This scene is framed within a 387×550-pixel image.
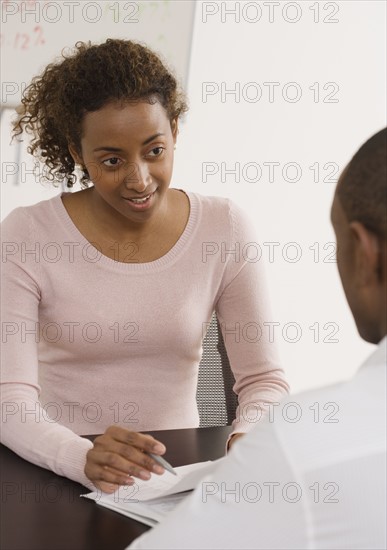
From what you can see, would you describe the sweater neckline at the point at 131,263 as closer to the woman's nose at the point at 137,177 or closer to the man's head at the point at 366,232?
the woman's nose at the point at 137,177

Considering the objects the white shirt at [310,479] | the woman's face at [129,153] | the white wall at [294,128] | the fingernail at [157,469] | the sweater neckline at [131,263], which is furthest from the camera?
the white wall at [294,128]

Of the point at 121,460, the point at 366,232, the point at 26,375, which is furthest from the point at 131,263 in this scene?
the point at 366,232

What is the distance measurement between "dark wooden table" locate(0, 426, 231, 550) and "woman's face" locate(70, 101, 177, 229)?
0.48 metres

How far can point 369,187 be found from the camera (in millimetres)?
845

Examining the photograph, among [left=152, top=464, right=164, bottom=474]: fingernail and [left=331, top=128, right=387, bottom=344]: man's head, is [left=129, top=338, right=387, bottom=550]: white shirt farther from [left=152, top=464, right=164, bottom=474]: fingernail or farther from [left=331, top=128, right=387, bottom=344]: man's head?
[left=152, top=464, right=164, bottom=474]: fingernail

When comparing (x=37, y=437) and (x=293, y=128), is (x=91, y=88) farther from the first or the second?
(x=293, y=128)

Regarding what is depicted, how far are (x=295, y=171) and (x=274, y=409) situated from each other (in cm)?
259

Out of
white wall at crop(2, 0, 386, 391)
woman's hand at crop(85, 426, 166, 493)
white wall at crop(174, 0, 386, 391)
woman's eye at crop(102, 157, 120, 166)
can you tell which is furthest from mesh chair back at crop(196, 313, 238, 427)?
white wall at crop(174, 0, 386, 391)

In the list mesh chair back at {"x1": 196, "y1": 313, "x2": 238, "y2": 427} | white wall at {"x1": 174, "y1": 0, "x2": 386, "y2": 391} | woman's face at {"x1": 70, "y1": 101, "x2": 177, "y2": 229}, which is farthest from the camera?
white wall at {"x1": 174, "y1": 0, "x2": 386, "y2": 391}

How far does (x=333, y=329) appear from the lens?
11.0 ft

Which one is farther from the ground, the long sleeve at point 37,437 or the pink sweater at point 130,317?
the pink sweater at point 130,317

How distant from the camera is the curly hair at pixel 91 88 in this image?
5.45ft

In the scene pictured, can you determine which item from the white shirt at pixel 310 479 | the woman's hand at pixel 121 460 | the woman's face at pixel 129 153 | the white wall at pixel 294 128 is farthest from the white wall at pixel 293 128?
the white shirt at pixel 310 479

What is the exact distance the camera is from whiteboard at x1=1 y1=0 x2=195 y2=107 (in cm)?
290
